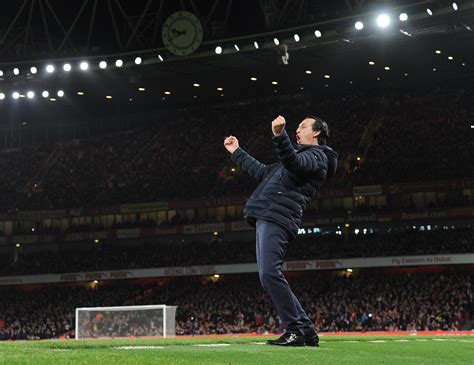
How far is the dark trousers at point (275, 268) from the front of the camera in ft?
23.9

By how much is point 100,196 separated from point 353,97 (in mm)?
17937

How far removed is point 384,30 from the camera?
31.7 m

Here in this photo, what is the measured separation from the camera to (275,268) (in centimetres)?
729

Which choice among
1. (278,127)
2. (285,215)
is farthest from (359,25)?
(278,127)

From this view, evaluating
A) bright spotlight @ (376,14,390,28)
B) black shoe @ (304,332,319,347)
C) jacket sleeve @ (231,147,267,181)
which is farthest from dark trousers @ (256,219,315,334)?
bright spotlight @ (376,14,390,28)

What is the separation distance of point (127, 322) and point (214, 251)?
84.7 ft

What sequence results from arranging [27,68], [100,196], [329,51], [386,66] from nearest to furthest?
[27,68] < [329,51] < [386,66] < [100,196]

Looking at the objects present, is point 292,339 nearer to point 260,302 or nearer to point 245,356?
point 245,356

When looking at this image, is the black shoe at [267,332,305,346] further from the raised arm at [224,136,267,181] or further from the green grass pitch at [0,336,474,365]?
the raised arm at [224,136,267,181]

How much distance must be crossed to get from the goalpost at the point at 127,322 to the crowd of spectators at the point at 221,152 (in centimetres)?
2514

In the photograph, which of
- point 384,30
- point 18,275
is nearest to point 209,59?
point 384,30

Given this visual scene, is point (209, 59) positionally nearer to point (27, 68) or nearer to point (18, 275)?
point (27, 68)

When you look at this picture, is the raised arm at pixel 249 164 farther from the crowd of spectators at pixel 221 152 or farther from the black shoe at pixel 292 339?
the crowd of spectators at pixel 221 152

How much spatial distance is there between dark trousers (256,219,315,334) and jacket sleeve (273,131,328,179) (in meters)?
0.55
